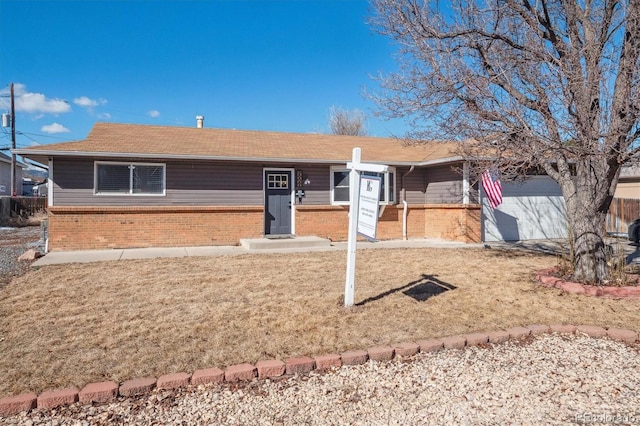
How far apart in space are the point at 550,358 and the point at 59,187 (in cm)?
1133

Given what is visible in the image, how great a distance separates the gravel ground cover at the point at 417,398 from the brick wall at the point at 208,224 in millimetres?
8663

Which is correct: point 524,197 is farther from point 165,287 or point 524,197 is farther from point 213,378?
point 213,378

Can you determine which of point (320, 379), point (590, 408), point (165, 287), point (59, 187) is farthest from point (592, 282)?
point (59, 187)

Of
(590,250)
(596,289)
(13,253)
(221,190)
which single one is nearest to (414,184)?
(221,190)

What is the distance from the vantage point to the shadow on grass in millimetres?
5586

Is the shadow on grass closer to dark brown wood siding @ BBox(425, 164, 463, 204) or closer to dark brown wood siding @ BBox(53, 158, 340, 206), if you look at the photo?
dark brown wood siding @ BBox(425, 164, 463, 204)

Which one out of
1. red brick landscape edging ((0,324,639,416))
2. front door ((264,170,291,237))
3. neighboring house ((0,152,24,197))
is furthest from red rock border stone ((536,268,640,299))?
neighboring house ((0,152,24,197))

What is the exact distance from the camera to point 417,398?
2973mm

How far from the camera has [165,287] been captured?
20.3 feet

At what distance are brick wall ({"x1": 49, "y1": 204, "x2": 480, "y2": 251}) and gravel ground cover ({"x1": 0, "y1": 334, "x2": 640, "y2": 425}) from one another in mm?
8663

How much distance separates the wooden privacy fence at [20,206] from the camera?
66.2ft

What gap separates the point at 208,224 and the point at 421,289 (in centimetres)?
729

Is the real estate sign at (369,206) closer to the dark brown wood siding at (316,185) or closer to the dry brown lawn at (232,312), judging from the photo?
the dry brown lawn at (232,312)

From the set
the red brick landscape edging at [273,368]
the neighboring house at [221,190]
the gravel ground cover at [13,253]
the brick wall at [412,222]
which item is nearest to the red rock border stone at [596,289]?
the red brick landscape edging at [273,368]
